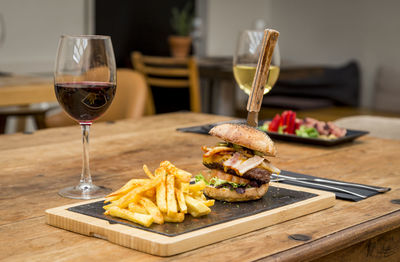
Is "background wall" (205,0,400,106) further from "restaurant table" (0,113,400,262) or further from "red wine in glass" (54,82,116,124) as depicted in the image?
"red wine in glass" (54,82,116,124)

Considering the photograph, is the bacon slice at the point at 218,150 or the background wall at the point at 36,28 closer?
the bacon slice at the point at 218,150

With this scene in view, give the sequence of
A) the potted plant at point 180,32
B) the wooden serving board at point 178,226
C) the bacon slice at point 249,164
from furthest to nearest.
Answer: the potted plant at point 180,32
the bacon slice at point 249,164
the wooden serving board at point 178,226

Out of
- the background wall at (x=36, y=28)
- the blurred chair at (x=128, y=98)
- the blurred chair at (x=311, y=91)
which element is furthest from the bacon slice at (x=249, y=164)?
the background wall at (x=36, y=28)

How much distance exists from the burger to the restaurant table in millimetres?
74

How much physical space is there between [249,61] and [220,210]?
2.29 feet

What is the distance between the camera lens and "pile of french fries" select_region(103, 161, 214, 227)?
29.6 inches

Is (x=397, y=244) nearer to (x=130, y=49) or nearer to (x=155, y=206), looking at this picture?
(x=155, y=206)

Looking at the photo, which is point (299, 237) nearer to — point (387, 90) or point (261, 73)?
point (261, 73)

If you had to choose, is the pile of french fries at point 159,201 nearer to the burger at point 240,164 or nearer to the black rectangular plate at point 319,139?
the burger at point 240,164

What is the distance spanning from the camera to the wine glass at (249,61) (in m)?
1.43

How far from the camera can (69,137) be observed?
1.53 meters

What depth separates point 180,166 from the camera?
3.97ft

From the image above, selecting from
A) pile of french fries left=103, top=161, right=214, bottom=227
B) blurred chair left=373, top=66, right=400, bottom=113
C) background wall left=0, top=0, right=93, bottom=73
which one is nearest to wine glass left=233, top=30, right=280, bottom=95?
pile of french fries left=103, top=161, right=214, bottom=227

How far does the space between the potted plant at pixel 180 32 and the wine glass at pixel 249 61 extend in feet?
13.6
